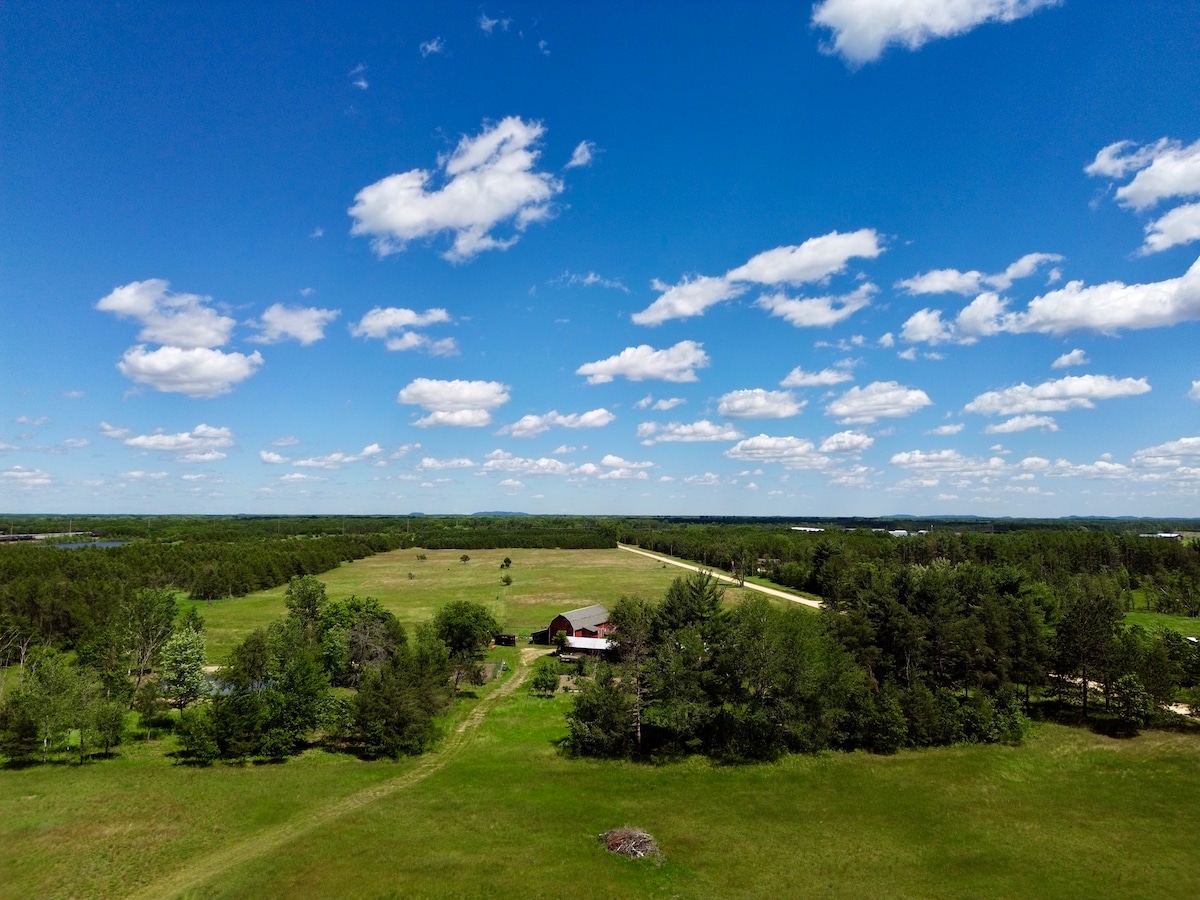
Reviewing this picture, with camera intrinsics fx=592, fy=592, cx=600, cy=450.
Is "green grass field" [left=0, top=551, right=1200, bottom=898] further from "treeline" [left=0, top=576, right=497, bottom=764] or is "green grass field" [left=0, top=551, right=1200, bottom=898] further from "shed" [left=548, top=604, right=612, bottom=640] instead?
"shed" [left=548, top=604, right=612, bottom=640]

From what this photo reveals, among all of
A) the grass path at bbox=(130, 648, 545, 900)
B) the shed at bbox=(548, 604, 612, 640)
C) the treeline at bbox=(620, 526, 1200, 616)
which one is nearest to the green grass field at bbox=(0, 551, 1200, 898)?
the grass path at bbox=(130, 648, 545, 900)

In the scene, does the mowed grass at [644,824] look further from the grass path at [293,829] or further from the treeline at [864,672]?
the treeline at [864,672]

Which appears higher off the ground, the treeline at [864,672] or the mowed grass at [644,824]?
the treeline at [864,672]

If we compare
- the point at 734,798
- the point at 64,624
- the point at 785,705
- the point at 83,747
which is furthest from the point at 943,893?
the point at 64,624

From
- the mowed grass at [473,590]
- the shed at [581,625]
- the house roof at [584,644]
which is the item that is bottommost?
the mowed grass at [473,590]

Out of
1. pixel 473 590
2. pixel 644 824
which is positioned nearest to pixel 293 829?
pixel 644 824

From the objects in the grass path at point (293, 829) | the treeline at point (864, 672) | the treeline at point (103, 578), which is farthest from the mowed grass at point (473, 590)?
the treeline at point (864, 672)
